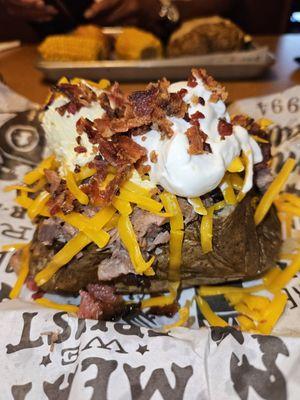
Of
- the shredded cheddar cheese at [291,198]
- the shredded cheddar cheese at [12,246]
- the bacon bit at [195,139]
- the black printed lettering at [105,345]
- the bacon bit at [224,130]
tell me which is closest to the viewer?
the black printed lettering at [105,345]

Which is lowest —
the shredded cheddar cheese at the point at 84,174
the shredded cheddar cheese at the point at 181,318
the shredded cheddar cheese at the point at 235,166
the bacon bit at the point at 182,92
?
the shredded cheddar cheese at the point at 181,318

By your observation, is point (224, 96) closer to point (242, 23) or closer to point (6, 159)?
point (6, 159)

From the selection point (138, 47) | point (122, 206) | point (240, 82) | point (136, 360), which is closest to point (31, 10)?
point (138, 47)

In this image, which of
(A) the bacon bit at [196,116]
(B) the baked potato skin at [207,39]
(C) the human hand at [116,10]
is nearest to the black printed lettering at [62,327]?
(A) the bacon bit at [196,116]

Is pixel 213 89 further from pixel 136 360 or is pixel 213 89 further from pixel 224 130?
pixel 136 360

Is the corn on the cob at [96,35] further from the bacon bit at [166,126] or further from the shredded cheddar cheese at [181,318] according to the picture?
the shredded cheddar cheese at [181,318]

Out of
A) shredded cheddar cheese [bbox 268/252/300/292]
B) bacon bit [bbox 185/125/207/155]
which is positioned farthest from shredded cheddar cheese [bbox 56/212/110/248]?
shredded cheddar cheese [bbox 268/252/300/292]

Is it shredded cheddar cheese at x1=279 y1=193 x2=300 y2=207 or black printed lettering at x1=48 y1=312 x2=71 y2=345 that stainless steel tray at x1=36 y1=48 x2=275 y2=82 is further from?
black printed lettering at x1=48 y1=312 x2=71 y2=345
